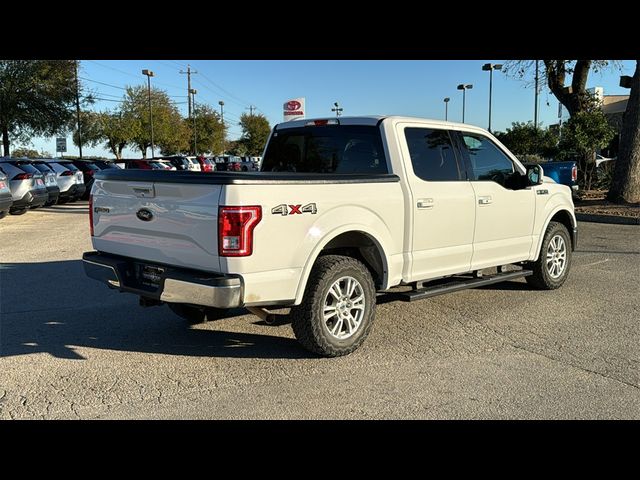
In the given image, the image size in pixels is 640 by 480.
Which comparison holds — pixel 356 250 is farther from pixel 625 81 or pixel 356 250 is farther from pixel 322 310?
pixel 625 81

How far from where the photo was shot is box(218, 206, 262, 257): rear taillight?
14.2 ft

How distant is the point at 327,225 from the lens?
491 cm

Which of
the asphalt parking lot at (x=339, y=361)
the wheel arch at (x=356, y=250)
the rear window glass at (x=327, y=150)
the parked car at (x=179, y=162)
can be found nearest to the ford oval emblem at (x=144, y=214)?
the asphalt parking lot at (x=339, y=361)

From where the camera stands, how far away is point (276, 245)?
4574 mm

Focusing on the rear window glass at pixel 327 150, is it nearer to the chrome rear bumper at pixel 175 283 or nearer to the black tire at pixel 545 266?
the chrome rear bumper at pixel 175 283

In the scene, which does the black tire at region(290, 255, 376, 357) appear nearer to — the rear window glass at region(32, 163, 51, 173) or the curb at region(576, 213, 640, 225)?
the curb at region(576, 213, 640, 225)

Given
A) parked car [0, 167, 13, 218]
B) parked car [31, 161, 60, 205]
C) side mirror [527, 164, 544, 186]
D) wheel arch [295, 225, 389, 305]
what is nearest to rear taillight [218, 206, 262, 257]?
wheel arch [295, 225, 389, 305]

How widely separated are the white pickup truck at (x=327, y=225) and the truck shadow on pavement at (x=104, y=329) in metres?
0.34

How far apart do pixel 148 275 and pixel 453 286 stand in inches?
119

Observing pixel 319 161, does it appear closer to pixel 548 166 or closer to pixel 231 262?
pixel 231 262

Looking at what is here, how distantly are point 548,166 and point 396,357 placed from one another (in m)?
13.0

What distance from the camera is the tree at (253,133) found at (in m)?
91.3

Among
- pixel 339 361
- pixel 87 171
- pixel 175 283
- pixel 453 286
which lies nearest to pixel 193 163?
pixel 87 171

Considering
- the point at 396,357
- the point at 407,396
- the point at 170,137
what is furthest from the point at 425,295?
the point at 170,137
